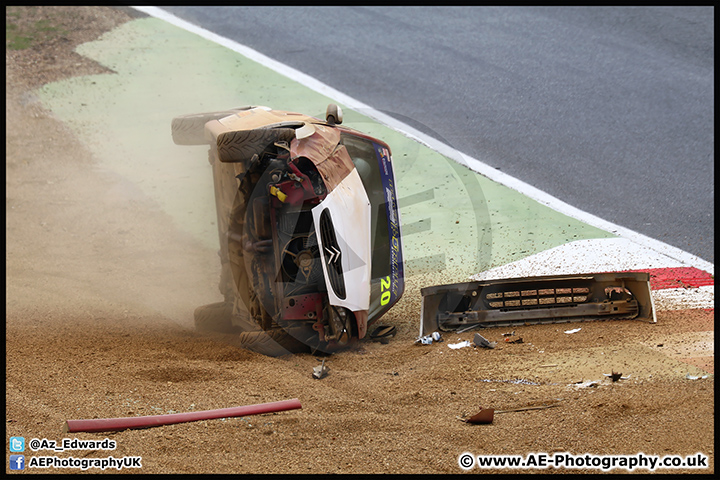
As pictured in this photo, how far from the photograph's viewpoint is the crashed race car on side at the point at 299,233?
17.2 feet

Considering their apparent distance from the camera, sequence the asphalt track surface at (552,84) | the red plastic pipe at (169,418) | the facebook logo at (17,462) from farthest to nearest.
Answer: the asphalt track surface at (552,84), the red plastic pipe at (169,418), the facebook logo at (17,462)

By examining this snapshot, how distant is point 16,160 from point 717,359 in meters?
8.85

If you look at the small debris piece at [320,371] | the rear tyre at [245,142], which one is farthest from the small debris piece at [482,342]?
the rear tyre at [245,142]

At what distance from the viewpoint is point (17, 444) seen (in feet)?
12.9

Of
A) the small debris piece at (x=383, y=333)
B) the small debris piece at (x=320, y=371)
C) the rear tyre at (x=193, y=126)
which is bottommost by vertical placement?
the small debris piece at (x=383, y=333)

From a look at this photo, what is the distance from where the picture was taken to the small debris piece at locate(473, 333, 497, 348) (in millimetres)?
5617

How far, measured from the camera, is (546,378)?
16.3ft

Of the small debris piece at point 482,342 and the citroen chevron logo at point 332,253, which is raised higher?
the citroen chevron logo at point 332,253

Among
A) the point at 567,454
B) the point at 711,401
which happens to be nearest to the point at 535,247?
the point at 711,401

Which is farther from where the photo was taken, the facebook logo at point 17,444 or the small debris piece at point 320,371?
the small debris piece at point 320,371

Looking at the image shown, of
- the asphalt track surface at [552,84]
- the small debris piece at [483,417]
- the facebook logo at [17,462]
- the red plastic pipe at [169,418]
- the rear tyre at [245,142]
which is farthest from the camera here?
the asphalt track surface at [552,84]

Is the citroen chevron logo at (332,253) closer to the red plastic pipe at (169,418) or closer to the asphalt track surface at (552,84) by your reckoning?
the red plastic pipe at (169,418)

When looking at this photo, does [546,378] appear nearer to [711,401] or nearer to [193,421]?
[711,401]

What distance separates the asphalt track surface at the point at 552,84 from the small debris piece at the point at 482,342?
2.83m
